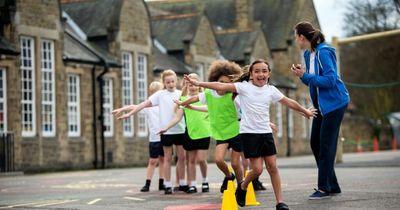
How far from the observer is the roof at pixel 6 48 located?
33106 mm

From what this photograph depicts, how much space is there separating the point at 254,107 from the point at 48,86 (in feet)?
84.8

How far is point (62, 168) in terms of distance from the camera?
36.3 metres

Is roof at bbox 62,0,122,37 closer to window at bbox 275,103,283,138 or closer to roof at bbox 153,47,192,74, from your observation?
roof at bbox 153,47,192,74

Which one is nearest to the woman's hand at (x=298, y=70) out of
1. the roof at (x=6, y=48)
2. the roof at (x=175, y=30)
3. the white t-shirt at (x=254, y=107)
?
the white t-shirt at (x=254, y=107)

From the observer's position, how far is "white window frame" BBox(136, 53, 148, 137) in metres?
42.8

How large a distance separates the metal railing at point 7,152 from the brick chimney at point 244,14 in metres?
26.9

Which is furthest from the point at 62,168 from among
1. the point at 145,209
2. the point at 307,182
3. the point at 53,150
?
the point at 145,209

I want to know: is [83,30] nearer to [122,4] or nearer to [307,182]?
[122,4]

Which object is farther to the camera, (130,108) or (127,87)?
(127,87)

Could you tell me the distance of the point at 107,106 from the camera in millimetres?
40281

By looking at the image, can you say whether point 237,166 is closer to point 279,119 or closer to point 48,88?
point 48,88

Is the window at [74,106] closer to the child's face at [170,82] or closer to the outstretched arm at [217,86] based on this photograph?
the child's face at [170,82]

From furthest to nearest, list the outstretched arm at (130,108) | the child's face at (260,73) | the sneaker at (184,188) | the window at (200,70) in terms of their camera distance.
A: the window at (200,70), the sneaker at (184,188), the outstretched arm at (130,108), the child's face at (260,73)

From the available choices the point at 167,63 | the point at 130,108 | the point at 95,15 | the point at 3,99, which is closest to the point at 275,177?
the point at 130,108
